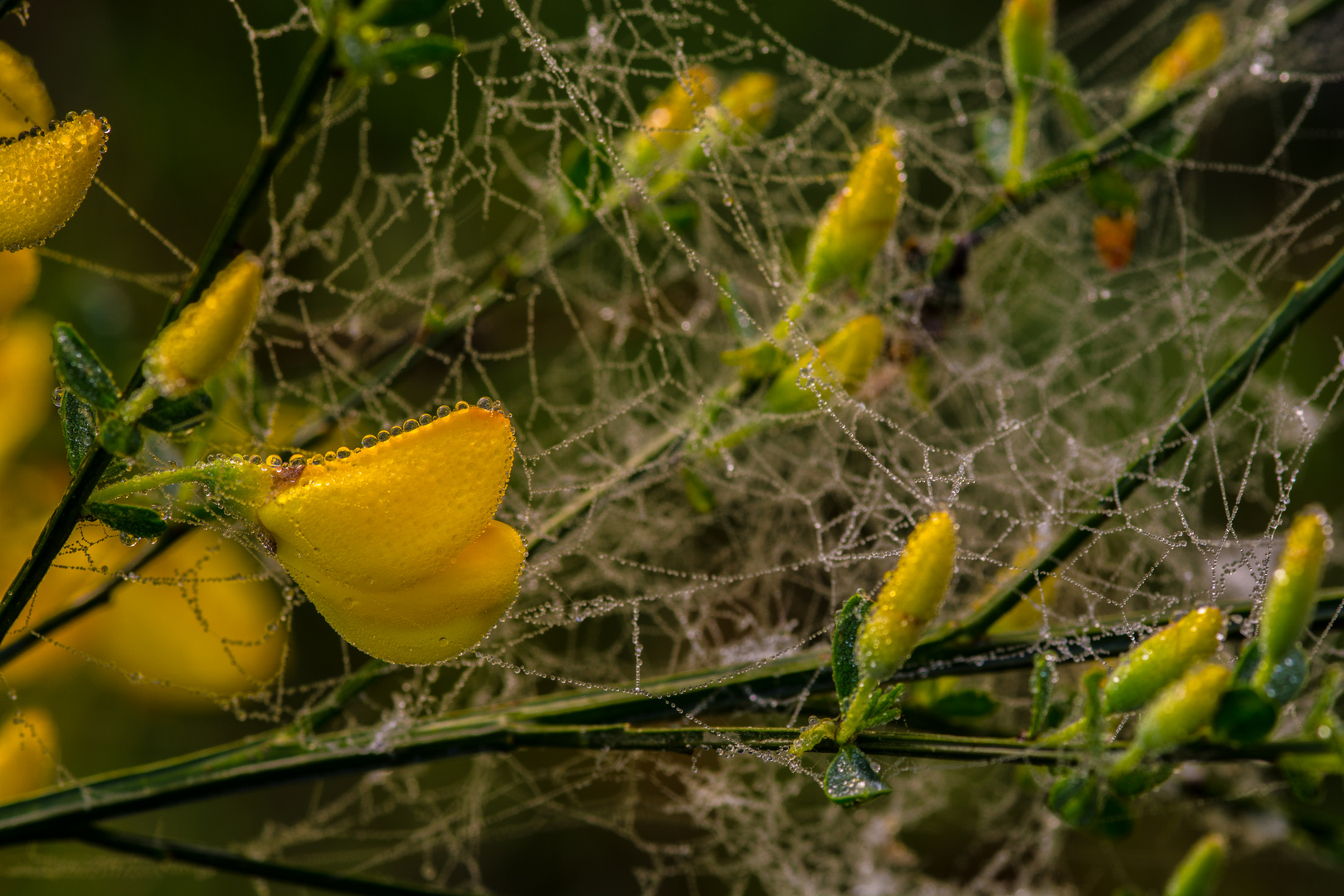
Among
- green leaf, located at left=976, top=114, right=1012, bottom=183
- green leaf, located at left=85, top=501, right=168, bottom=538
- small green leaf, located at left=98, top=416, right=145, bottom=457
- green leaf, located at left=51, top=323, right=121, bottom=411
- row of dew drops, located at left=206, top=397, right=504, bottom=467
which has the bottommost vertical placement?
green leaf, located at left=85, top=501, right=168, bottom=538

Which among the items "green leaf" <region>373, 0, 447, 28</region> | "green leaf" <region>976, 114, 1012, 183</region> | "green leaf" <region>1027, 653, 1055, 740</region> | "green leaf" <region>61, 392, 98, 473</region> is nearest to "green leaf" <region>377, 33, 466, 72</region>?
"green leaf" <region>373, 0, 447, 28</region>

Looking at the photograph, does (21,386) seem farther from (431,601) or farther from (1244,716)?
(1244,716)

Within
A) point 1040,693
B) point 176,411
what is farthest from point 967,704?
point 176,411

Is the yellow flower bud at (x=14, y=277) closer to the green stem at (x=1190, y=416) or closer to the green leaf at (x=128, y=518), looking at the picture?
the green leaf at (x=128, y=518)

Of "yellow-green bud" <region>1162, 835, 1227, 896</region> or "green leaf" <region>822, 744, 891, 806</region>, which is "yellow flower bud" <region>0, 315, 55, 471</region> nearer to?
"green leaf" <region>822, 744, 891, 806</region>

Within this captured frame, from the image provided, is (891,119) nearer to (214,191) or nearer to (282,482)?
(282,482)

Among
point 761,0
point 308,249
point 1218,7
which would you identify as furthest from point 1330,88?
point 308,249

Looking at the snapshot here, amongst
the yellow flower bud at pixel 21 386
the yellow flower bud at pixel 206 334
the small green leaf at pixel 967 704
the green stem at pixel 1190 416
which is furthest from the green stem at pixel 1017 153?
the yellow flower bud at pixel 21 386
